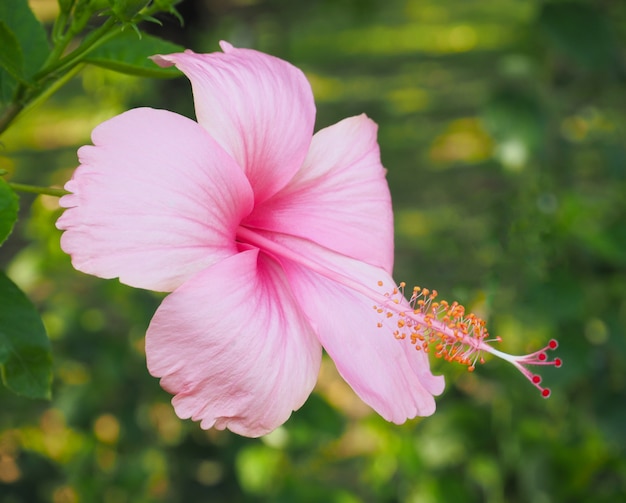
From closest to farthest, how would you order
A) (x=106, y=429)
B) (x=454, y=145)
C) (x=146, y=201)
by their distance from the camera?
(x=146, y=201) → (x=106, y=429) → (x=454, y=145)

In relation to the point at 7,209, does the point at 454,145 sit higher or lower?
lower

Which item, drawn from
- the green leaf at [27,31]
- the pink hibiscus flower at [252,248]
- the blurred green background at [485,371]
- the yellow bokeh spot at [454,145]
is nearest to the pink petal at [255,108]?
the pink hibiscus flower at [252,248]

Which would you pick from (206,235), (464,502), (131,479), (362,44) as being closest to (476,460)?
(464,502)

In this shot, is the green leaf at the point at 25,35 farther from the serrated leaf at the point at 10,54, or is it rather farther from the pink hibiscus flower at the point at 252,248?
the pink hibiscus flower at the point at 252,248

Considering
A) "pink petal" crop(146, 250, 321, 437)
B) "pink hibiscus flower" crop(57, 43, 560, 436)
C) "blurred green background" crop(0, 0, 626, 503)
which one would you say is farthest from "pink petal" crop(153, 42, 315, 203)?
"blurred green background" crop(0, 0, 626, 503)

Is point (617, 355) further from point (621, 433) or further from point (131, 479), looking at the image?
point (131, 479)

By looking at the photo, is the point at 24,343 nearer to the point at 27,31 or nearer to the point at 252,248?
the point at 252,248

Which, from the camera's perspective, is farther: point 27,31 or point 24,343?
point 27,31

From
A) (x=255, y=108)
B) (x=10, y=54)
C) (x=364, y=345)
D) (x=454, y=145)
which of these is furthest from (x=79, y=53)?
(x=454, y=145)
